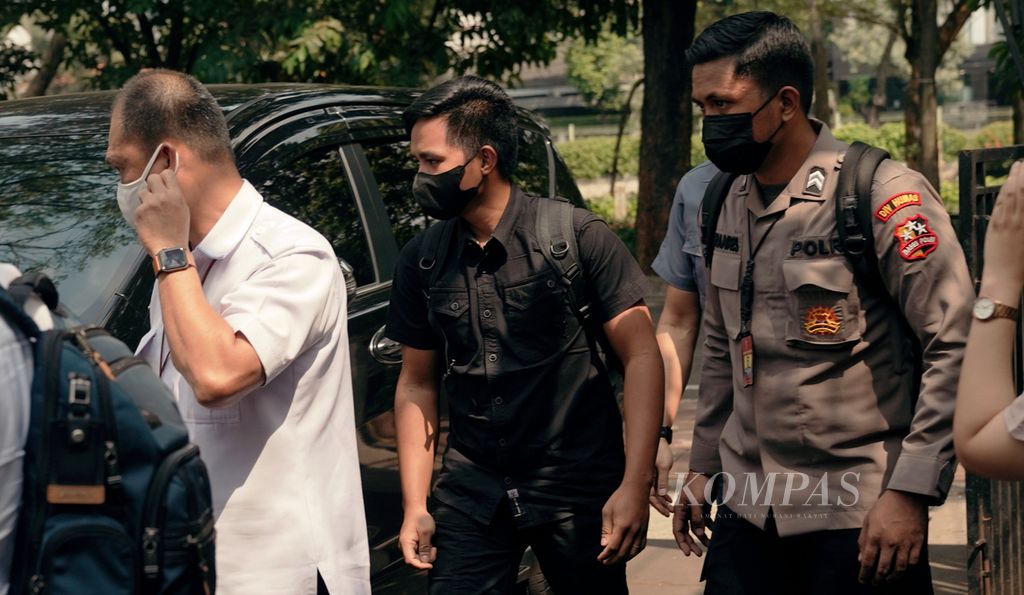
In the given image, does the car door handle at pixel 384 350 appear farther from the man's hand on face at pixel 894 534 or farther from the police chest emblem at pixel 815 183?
the man's hand on face at pixel 894 534

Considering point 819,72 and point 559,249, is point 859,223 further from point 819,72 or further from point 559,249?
point 819,72

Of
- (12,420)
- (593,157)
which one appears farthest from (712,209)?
(593,157)

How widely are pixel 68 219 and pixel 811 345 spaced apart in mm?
2009

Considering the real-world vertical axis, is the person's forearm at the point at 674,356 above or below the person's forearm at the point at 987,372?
below

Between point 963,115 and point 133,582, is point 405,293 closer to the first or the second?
point 133,582

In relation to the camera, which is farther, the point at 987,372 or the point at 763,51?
the point at 763,51

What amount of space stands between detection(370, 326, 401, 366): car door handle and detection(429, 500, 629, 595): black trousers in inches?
28.5

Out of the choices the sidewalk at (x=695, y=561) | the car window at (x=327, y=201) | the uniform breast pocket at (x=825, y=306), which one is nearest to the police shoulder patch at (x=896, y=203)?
the uniform breast pocket at (x=825, y=306)

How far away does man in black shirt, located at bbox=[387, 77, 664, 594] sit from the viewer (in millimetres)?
3525

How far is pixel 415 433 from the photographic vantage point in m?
3.73

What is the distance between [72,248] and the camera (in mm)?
3674

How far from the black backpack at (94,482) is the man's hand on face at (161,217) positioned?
2.39ft

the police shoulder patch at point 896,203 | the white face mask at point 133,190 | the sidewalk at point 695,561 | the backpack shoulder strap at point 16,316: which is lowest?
the sidewalk at point 695,561

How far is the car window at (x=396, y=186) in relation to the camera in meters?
4.68
